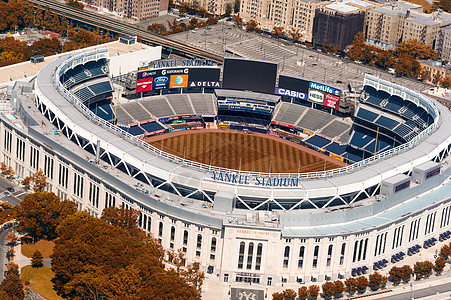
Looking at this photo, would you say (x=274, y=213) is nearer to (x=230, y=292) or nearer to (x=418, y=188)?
(x=230, y=292)

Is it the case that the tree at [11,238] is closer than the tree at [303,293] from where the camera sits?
No

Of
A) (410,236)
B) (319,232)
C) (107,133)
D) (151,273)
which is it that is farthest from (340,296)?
(107,133)

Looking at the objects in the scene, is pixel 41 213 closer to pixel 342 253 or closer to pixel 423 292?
pixel 342 253

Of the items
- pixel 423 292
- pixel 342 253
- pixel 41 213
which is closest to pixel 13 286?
pixel 41 213

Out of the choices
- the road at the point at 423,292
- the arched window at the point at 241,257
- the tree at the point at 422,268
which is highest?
the arched window at the point at 241,257

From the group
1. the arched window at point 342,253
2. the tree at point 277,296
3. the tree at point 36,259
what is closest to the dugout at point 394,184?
the arched window at point 342,253

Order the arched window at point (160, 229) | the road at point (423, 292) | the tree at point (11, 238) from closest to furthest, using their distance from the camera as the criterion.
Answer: the road at point (423, 292)
the arched window at point (160, 229)
the tree at point (11, 238)

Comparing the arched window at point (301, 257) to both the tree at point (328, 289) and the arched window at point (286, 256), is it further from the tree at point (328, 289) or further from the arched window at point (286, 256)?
the tree at point (328, 289)
